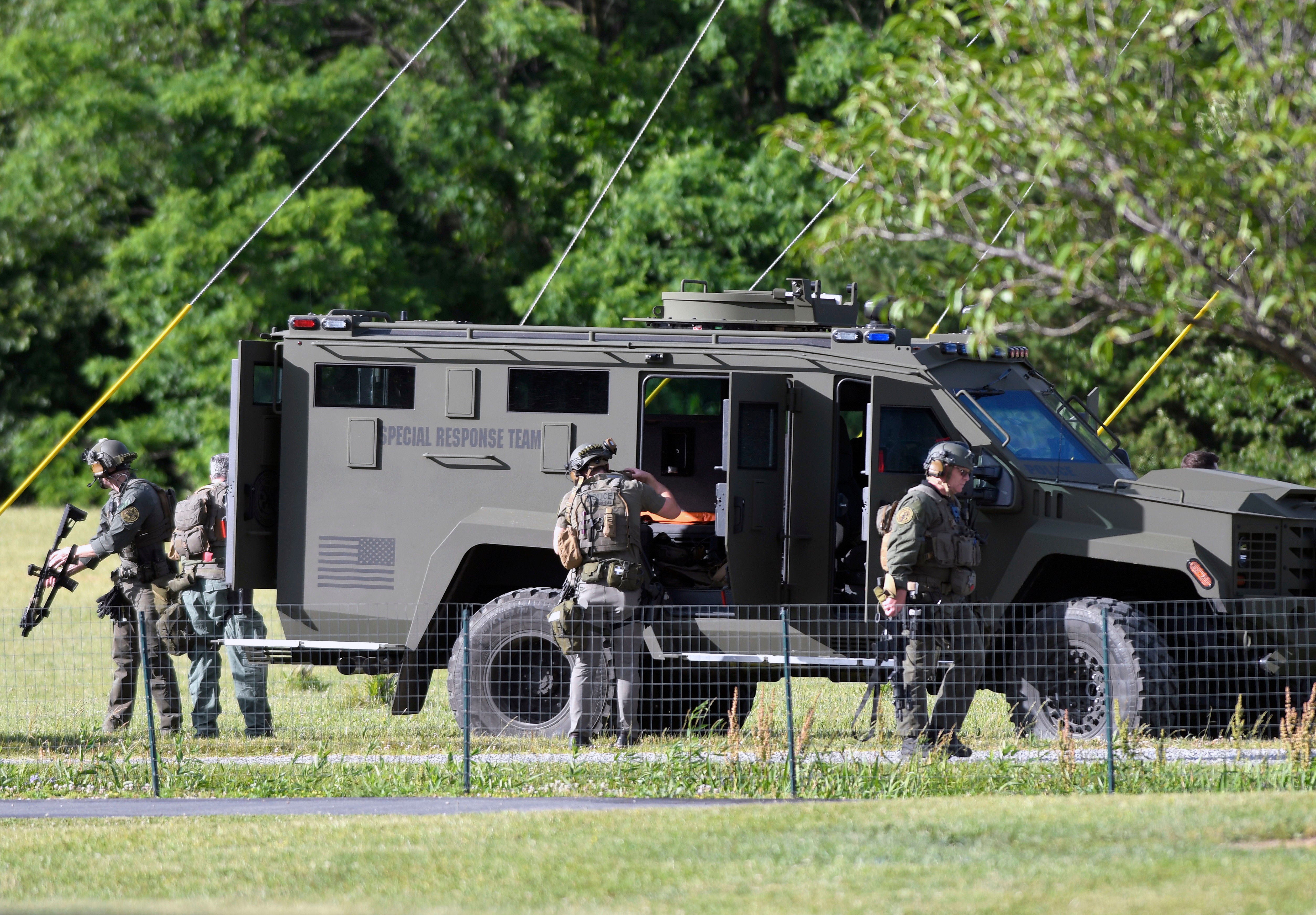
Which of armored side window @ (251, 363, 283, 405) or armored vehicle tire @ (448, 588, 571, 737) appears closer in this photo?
armored vehicle tire @ (448, 588, 571, 737)

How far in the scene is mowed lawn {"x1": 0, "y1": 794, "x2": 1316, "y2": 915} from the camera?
6590 millimetres

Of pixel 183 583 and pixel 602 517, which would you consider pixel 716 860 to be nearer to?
pixel 602 517

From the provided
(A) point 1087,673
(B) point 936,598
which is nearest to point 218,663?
(B) point 936,598

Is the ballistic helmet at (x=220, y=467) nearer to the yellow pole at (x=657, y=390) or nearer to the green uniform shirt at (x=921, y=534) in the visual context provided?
the yellow pole at (x=657, y=390)

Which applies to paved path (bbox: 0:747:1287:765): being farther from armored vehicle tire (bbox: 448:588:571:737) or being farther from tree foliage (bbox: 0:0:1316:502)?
tree foliage (bbox: 0:0:1316:502)

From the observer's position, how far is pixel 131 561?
11.5 metres

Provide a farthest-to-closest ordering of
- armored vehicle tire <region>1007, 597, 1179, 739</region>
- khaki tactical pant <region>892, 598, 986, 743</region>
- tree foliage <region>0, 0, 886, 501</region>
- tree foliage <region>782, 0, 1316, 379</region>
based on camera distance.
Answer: tree foliage <region>0, 0, 886, 501</region> < armored vehicle tire <region>1007, 597, 1179, 739</region> < khaki tactical pant <region>892, 598, 986, 743</region> < tree foliage <region>782, 0, 1316, 379</region>

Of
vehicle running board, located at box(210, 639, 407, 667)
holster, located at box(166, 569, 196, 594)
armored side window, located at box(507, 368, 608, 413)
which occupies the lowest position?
vehicle running board, located at box(210, 639, 407, 667)

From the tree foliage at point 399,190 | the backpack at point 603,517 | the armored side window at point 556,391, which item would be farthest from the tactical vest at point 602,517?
the tree foliage at point 399,190

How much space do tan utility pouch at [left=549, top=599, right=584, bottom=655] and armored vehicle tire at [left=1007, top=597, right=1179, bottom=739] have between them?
2419 millimetres

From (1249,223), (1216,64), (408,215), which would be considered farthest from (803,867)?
(408,215)

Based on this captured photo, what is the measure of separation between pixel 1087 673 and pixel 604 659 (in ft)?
8.80

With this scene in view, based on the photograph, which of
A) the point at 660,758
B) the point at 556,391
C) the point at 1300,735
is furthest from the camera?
the point at 556,391

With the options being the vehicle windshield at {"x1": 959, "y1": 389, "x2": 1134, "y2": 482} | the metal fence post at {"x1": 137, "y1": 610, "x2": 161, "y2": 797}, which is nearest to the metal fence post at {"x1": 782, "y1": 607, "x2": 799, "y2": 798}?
the vehicle windshield at {"x1": 959, "y1": 389, "x2": 1134, "y2": 482}
